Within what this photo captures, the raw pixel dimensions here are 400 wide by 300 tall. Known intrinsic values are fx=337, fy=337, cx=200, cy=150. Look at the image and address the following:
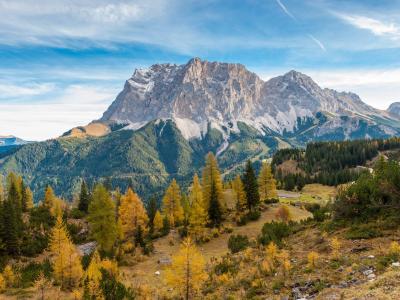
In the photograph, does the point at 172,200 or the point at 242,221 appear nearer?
the point at 242,221

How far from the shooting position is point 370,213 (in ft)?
95.2

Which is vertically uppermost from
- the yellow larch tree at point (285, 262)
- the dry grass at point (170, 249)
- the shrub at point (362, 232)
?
the shrub at point (362, 232)

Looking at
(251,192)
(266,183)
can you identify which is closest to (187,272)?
(251,192)

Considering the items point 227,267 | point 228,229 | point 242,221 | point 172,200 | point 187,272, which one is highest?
point 187,272

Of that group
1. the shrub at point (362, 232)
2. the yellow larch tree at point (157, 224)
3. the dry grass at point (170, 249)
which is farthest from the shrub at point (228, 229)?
the shrub at point (362, 232)

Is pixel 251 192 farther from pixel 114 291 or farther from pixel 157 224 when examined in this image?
pixel 114 291

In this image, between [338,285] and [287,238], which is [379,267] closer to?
[338,285]

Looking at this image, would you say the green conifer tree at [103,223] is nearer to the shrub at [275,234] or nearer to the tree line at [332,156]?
the shrub at [275,234]

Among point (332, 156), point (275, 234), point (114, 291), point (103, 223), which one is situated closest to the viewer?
point (114, 291)

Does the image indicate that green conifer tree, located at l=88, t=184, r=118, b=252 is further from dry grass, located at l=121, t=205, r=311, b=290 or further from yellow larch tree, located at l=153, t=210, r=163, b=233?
yellow larch tree, located at l=153, t=210, r=163, b=233

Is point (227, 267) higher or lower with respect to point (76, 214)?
higher

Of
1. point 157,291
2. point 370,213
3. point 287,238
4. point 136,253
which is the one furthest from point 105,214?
point 370,213

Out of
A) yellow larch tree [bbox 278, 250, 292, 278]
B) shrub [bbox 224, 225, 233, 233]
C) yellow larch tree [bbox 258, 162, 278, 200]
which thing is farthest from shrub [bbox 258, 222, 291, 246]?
yellow larch tree [bbox 258, 162, 278, 200]

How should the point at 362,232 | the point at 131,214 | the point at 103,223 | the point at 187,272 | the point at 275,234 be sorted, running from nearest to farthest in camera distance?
the point at 187,272 → the point at 362,232 → the point at 275,234 → the point at 103,223 → the point at 131,214
